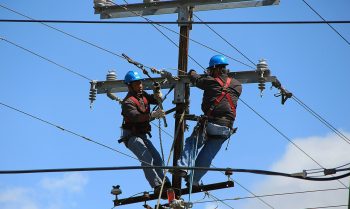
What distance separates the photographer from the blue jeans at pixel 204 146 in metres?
14.0

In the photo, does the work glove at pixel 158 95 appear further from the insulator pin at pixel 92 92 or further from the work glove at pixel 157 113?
the insulator pin at pixel 92 92

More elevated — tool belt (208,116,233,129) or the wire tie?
tool belt (208,116,233,129)

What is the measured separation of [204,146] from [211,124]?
0.35 metres

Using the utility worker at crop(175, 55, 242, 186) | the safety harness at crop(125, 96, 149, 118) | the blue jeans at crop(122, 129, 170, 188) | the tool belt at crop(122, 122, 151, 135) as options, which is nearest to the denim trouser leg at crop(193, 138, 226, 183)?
the utility worker at crop(175, 55, 242, 186)

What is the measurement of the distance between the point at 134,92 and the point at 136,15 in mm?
1494

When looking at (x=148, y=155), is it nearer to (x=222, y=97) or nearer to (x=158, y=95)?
(x=158, y=95)

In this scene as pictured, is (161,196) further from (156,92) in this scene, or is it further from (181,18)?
(181,18)

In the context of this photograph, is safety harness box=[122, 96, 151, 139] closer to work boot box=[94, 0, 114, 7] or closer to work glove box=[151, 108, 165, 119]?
work glove box=[151, 108, 165, 119]

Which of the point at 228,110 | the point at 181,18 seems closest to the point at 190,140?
the point at 228,110

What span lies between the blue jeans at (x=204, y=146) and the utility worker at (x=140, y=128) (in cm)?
53

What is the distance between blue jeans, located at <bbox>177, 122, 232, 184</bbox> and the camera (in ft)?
46.0

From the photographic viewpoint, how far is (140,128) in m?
14.6

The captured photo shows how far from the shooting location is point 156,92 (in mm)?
14781

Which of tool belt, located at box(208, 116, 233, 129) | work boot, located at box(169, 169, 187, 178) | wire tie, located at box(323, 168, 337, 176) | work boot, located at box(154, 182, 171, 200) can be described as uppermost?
tool belt, located at box(208, 116, 233, 129)
